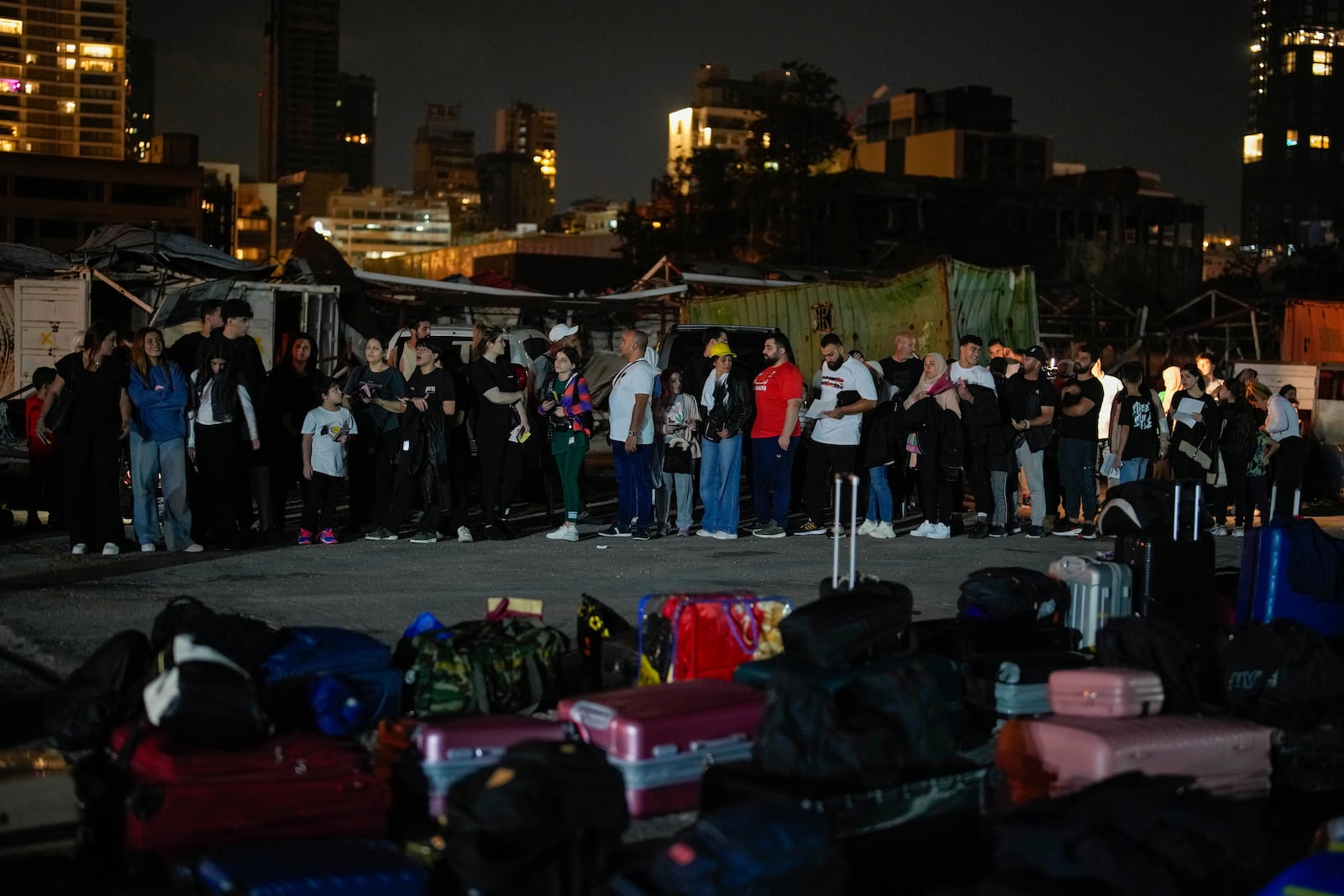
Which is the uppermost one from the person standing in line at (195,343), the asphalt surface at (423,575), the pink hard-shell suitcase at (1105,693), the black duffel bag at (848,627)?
the person standing in line at (195,343)

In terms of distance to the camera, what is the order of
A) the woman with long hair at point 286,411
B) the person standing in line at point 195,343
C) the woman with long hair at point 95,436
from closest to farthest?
the woman with long hair at point 95,436 < the person standing in line at point 195,343 < the woman with long hair at point 286,411

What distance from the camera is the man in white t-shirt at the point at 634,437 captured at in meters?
13.4

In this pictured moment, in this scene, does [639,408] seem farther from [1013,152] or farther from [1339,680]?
[1013,152]

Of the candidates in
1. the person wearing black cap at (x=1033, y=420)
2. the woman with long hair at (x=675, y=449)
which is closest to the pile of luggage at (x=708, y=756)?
the woman with long hair at (x=675, y=449)

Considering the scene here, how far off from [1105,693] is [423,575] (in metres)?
6.24

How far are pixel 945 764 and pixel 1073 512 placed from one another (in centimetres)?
963

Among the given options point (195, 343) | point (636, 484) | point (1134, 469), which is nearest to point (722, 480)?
point (636, 484)

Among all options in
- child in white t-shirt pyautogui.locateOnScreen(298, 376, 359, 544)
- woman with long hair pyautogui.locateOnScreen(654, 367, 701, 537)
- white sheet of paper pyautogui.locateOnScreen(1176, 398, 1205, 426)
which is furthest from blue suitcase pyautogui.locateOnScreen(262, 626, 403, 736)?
white sheet of paper pyautogui.locateOnScreen(1176, 398, 1205, 426)

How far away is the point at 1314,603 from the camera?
330 inches

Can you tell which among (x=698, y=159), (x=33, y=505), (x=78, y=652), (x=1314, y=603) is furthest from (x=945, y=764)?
(x=698, y=159)

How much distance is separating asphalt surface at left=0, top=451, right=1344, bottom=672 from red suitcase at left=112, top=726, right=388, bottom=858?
3057mm

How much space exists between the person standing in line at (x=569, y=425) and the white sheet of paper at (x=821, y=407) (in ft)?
7.21

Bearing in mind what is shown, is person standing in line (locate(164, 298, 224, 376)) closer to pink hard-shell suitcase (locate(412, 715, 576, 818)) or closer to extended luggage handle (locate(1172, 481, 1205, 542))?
pink hard-shell suitcase (locate(412, 715, 576, 818))

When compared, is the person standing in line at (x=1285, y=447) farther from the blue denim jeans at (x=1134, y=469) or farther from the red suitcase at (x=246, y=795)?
the red suitcase at (x=246, y=795)
